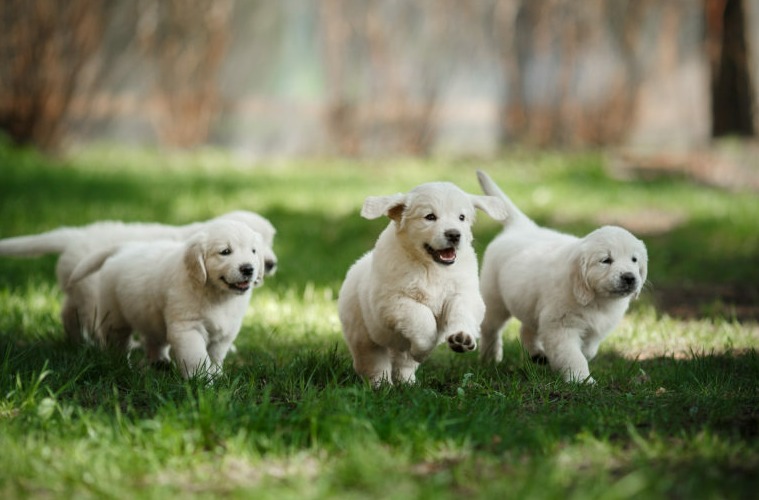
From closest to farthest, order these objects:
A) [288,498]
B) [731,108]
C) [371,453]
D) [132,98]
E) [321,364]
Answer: [288,498], [371,453], [321,364], [731,108], [132,98]

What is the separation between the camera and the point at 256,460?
3209 millimetres

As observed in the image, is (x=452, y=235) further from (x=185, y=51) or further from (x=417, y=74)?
(x=185, y=51)

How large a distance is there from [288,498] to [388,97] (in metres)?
12.3

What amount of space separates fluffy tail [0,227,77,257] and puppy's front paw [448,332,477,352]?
2736 millimetres

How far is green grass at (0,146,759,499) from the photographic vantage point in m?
2.99

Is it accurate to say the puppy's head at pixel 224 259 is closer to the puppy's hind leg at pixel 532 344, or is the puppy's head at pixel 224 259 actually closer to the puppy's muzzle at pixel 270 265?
the puppy's muzzle at pixel 270 265

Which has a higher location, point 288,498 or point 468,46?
point 468,46

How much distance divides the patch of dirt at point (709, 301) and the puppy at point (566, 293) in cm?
159

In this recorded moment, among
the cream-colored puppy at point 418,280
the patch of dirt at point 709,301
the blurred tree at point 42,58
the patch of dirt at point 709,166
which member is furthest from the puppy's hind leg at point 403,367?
the blurred tree at point 42,58

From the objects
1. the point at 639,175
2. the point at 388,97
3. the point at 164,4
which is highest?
the point at 164,4

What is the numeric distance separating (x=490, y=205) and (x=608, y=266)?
0.61 metres

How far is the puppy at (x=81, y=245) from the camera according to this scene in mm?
5543

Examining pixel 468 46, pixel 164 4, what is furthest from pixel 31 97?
pixel 468 46

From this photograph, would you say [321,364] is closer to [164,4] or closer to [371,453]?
[371,453]
